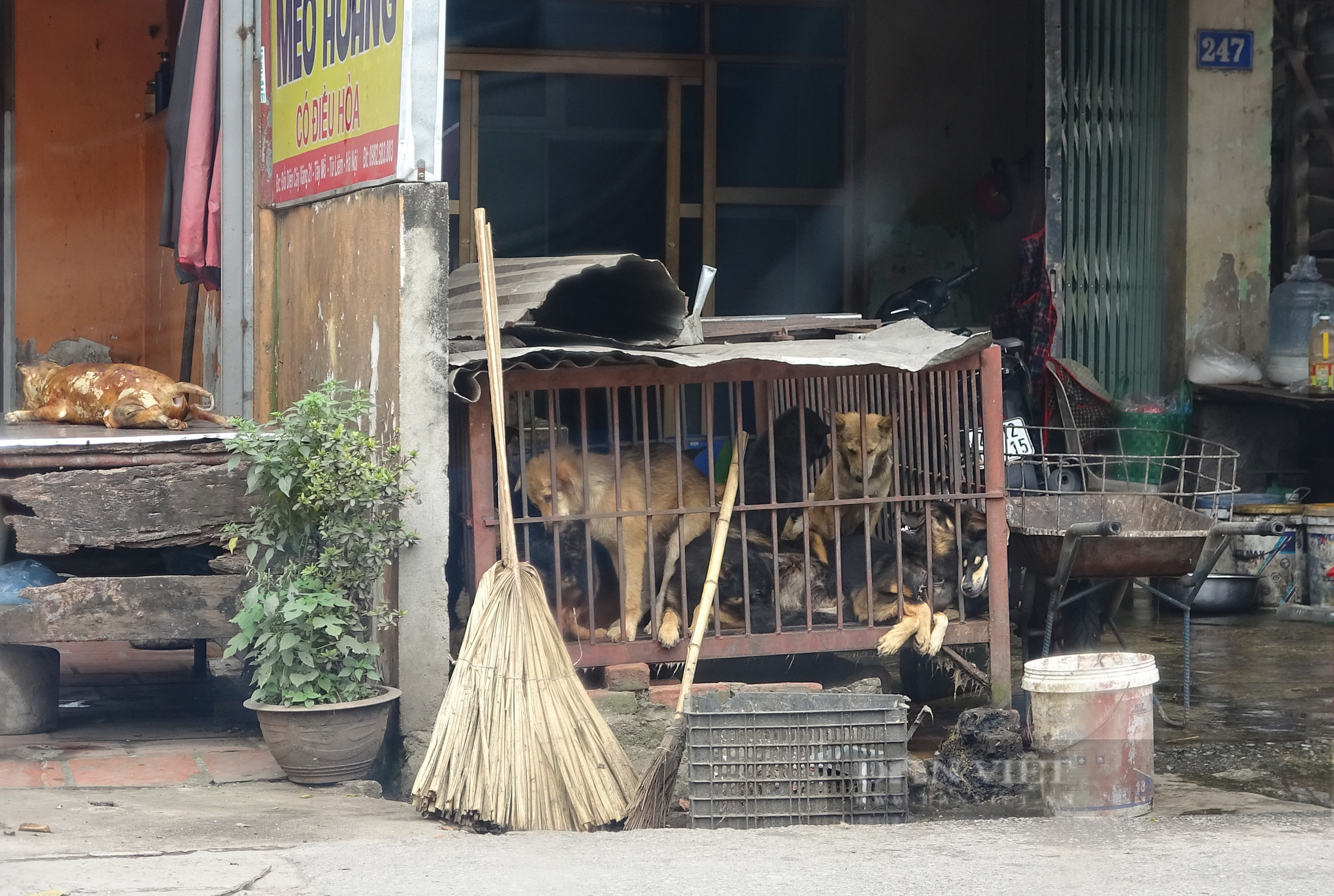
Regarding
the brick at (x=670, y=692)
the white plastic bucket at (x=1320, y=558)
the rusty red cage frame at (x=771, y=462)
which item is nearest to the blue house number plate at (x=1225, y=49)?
the white plastic bucket at (x=1320, y=558)

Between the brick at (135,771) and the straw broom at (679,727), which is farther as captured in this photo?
the brick at (135,771)

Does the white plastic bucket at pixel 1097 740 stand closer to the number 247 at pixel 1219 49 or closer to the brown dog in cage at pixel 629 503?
the brown dog in cage at pixel 629 503

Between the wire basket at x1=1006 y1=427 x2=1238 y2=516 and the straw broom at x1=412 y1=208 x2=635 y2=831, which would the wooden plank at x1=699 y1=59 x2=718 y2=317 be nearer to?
the wire basket at x1=1006 y1=427 x2=1238 y2=516

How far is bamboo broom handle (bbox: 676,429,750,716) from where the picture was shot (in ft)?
16.4

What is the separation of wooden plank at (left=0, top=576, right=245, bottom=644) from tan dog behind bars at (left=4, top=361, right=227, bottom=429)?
77 centimetres

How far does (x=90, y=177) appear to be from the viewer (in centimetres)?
825

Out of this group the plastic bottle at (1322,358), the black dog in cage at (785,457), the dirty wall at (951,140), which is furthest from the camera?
the dirty wall at (951,140)

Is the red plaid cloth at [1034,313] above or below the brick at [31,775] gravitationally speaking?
above

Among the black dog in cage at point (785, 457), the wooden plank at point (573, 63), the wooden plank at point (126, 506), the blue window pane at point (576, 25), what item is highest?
the blue window pane at point (576, 25)

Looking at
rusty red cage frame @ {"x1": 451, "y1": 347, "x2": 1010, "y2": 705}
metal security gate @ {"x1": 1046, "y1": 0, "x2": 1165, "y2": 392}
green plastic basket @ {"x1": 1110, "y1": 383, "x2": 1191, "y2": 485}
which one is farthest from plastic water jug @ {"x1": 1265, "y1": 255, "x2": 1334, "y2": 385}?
rusty red cage frame @ {"x1": 451, "y1": 347, "x2": 1010, "y2": 705}

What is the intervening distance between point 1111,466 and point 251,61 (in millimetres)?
5427

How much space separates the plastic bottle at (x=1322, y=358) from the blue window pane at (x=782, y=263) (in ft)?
Answer: 9.44

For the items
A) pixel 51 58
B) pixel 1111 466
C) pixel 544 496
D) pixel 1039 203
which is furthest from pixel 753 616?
pixel 51 58

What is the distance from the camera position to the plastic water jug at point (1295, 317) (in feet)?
28.9
